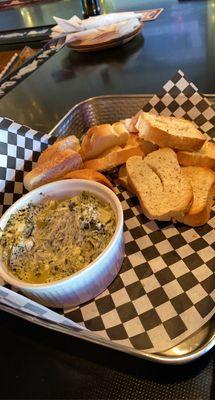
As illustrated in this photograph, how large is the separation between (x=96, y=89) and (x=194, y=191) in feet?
2.07

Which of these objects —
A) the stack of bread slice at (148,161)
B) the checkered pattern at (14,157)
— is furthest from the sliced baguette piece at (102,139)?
the checkered pattern at (14,157)

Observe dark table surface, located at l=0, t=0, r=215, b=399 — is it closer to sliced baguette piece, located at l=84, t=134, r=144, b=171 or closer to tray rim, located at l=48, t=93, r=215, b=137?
tray rim, located at l=48, t=93, r=215, b=137

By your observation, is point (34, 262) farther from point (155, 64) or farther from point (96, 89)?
point (155, 64)

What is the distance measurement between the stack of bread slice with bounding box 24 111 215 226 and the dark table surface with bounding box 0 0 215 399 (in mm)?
224

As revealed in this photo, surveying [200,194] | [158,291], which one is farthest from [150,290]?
[200,194]

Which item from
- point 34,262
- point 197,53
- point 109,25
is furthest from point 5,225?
point 109,25

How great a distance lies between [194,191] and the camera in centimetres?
80

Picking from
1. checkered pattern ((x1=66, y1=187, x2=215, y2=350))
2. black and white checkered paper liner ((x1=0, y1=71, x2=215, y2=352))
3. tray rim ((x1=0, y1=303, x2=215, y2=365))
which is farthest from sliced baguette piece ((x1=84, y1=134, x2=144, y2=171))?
tray rim ((x1=0, y1=303, x2=215, y2=365))

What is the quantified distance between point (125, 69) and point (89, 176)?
67cm

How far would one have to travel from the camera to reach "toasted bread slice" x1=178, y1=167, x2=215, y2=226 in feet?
2.42

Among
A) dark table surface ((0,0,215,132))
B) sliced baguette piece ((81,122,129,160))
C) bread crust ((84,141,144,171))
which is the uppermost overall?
dark table surface ((0,0,215,132))

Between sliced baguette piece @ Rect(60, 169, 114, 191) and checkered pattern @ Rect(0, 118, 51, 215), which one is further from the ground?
checkered pattern @ Rect(0, 118, 51, 215)

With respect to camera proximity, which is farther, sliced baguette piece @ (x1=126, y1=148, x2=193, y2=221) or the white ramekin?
sliced baguette piece @ (x1=126, y1=148, x2=193, y2=221)

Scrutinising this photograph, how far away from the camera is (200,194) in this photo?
786 mm
